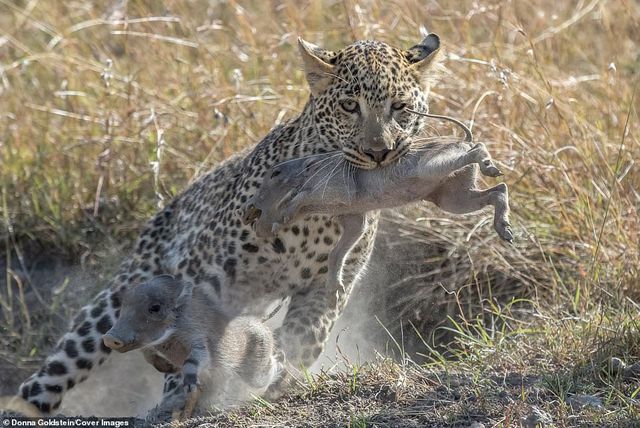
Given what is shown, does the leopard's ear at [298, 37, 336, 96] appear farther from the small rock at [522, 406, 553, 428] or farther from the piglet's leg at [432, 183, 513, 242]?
the small rock at [522, 406, 553, 428]

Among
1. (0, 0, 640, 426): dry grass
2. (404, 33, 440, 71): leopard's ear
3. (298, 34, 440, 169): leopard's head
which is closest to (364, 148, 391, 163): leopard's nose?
(298, 34, 440, 169): leopard's head

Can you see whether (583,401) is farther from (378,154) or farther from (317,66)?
(317,66)

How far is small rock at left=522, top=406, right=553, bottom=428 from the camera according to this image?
14.5 feet

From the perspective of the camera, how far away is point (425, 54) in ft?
19.4

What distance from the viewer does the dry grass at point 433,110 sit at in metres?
6.01

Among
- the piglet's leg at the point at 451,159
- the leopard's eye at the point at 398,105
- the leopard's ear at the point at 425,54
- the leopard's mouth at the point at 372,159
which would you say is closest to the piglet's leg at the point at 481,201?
the piglet's leg at the point at 451,159

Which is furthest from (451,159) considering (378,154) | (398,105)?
(398,105)

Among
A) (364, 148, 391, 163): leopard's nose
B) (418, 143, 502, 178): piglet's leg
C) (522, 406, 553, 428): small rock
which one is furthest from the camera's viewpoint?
(364, 148, 391, 163): leopard's nose

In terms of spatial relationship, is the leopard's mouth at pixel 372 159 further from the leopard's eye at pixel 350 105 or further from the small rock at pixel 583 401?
the small rock at pixel 583 401

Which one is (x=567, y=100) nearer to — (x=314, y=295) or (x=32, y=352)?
(x=314, y=295)

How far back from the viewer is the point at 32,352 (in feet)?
23.9

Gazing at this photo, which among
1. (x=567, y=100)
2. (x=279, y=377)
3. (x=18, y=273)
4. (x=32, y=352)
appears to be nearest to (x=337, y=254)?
(x=279, y=377)

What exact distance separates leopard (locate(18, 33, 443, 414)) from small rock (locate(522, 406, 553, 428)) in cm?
123

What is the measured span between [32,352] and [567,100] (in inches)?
151
